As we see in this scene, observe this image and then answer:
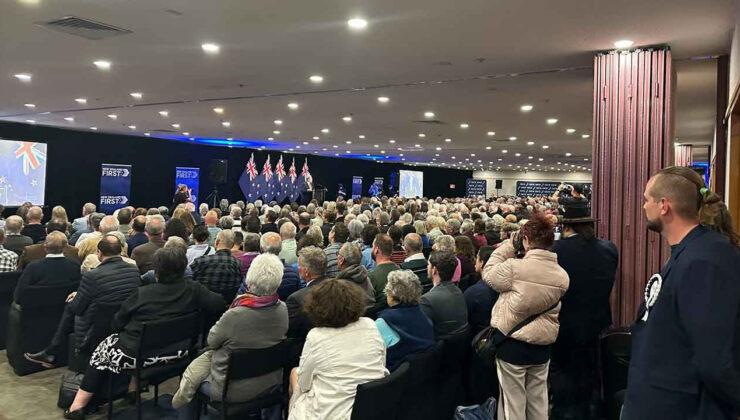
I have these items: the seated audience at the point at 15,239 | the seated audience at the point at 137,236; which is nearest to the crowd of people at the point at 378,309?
the seated audience at the point at 137,236

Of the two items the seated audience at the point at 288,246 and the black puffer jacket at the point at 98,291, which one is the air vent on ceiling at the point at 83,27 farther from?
the seated audience at the point at 288,246

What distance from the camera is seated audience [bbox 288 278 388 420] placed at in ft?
7.77

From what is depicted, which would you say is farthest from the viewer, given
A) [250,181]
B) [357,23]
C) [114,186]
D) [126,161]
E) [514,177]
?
[514,177]

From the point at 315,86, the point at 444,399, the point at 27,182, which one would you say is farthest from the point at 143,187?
the point at 444,399

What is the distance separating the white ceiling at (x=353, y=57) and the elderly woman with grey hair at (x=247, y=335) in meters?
2.47

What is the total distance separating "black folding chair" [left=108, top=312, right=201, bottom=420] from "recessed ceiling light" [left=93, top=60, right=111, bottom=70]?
15.3 ft

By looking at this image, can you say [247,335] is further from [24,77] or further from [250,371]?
[24,77]

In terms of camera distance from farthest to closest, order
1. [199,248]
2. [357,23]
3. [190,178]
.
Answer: [190,178] < [199,248] < [357,23]

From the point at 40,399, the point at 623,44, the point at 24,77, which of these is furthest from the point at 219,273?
the point at 24,77

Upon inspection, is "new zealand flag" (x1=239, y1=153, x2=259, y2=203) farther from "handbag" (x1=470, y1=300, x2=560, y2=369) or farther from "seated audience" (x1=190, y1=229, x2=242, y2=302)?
"handbag" (x1=470, y1=300, x2=560, y2=369)

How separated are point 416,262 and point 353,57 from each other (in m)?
2.90

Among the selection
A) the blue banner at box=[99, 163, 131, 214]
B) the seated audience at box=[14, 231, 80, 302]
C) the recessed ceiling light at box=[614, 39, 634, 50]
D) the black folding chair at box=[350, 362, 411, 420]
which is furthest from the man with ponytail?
the blue banner at box=[99, 163, 131, 214]

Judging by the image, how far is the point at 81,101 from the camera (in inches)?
402

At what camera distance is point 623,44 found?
508 cm
